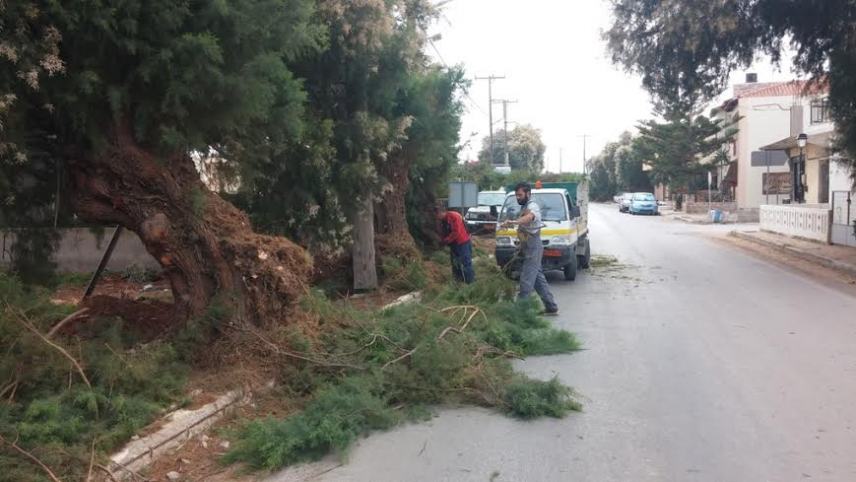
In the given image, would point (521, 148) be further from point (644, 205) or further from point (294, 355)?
point (294, 355)

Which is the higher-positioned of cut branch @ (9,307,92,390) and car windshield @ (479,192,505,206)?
car windshield @ (479,192,505,206)

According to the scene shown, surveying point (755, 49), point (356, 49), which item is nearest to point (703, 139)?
point (755, 49)

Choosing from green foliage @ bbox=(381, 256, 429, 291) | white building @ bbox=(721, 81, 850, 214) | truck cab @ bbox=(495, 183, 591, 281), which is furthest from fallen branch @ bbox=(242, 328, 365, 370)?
white building @ bbox=(721, 81, 850, 214)

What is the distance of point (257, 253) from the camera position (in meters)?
7.13

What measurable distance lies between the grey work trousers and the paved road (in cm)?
41

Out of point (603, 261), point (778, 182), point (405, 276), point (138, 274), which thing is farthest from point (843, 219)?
point (778, 182)

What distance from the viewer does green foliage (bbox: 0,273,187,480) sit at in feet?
15.2

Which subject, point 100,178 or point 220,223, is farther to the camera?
point 220,223

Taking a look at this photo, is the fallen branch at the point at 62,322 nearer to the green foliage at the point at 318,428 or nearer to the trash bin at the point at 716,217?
the green foliage at the point at 318,428

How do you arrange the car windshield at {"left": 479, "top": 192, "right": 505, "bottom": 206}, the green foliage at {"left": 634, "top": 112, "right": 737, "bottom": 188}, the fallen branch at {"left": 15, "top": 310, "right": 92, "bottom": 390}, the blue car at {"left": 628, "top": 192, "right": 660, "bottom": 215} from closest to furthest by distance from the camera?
the fallen branch at {"left": 15, "top": 310, "right": 92, "bottom": 390}
the car windshield at {"left": 479, "top": 192, "right": 505, "bottom": 206}
the blue car at {"left": 628, "top": 192, "right": 660, "bottom": 215}
the green foliage at {"left": 634, "top": 112, "right": 737, "bottom": 188}

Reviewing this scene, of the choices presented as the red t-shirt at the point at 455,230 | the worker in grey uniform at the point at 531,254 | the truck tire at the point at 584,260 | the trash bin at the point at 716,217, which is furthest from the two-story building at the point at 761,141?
the worker in grey uniform at the point at 531,254

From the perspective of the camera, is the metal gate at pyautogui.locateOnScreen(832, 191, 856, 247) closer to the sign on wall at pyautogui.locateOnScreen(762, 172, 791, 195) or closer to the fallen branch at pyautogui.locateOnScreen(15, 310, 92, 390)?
the fallen branch at pyautogui.locateOnScreen(15, 310, 92, 390)

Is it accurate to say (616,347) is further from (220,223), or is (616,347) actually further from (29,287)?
(29,287)

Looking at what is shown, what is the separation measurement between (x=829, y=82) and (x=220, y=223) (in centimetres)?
1653
